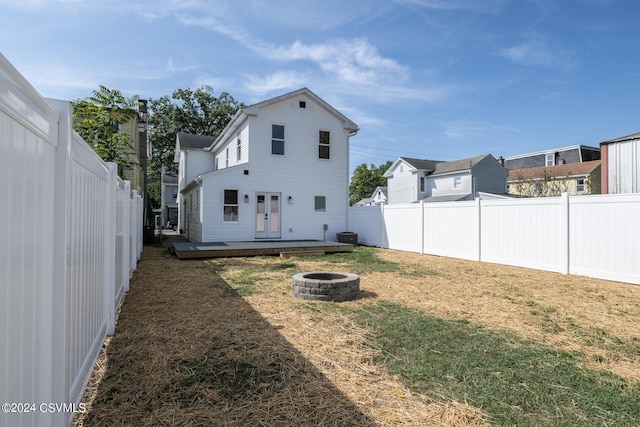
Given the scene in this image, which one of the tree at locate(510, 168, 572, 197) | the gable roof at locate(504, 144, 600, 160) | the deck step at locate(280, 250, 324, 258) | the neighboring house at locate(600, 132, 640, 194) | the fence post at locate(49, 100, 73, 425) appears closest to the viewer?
the fence post at locate(49, 100, 73, 425)

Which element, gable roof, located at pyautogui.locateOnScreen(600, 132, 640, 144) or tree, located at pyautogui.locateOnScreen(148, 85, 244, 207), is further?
tree, located at pyautogui.locateOnScreen(148, 85, 244, 207)

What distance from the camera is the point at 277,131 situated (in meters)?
15.2

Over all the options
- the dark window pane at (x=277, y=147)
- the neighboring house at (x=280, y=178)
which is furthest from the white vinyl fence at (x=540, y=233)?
the dark window pane at (x=277, y=147)

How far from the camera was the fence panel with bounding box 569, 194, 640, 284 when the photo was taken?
23.5 ft

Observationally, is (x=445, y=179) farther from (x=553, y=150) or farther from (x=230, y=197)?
(x=230, y=197)

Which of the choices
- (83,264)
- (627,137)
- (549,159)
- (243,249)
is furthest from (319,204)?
(549,159)

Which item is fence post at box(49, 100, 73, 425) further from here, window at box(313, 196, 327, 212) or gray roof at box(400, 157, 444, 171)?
gray roof at box(400, 157, 444, 171)

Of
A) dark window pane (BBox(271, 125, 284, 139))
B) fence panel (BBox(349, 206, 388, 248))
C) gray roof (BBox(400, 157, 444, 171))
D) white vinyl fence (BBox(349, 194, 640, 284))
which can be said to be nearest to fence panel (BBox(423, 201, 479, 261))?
white vinyl fence (BBox(349, 194, 640, 284))

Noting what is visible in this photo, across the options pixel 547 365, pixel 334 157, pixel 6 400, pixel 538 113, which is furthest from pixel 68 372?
pixel 538 113

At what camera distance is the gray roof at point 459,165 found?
93.7 ft

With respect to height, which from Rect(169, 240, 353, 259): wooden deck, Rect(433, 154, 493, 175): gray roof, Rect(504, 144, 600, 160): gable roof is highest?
Rect(504, 144, 600, 160): gable roof

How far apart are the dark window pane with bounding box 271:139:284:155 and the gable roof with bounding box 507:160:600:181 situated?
22938mm

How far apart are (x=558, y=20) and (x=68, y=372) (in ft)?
49.6

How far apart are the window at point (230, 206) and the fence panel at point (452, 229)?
772cm
